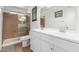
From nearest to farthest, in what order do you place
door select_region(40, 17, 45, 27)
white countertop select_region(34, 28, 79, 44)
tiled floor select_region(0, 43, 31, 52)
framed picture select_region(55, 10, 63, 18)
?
white countertop select_region(34, 28, 79, 44) < tiled floor select_region(0, 43, 31, 52) < framed picture select_region(55, 10, 63, 18) < door select_region(40, 17, 45, 27)

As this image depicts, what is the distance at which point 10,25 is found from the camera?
145 centimetres

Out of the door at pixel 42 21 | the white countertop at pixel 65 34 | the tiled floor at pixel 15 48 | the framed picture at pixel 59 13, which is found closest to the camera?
the white countertop at pixel 65 34

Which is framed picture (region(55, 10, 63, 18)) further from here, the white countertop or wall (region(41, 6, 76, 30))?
the white countertop

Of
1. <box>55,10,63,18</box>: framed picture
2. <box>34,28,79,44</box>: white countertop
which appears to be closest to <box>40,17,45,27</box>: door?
<box>34,28,79,44</box>: white countertop

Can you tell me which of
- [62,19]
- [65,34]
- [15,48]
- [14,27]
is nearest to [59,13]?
[62,19]

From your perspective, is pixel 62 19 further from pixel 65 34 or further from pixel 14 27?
pixel 14 27

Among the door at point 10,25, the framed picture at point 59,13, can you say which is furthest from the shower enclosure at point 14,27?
the framed picture at point 59,13

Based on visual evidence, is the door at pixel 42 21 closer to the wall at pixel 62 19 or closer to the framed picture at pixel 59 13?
the wall at pixel 62 19

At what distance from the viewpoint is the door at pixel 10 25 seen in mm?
1415

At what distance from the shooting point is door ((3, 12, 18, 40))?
1415mm

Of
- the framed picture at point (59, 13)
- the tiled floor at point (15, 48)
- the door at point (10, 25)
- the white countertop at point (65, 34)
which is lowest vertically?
the tiled floor at point (15, 48)

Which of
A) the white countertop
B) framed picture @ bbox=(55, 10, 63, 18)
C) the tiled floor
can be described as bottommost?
the tiled floor
